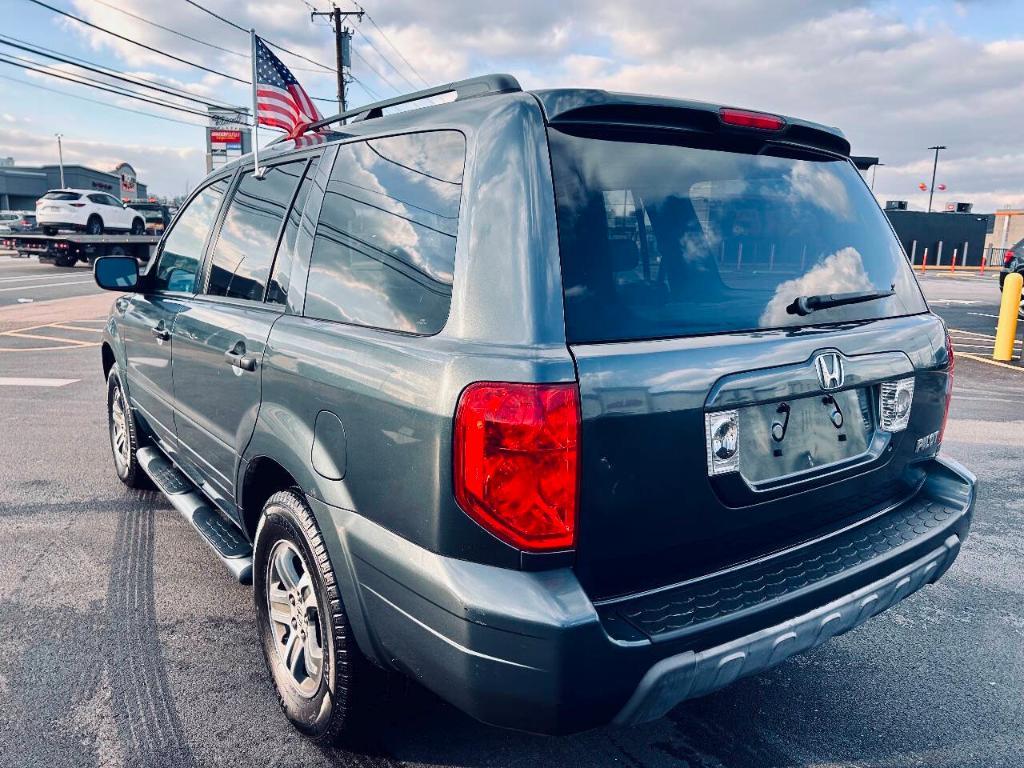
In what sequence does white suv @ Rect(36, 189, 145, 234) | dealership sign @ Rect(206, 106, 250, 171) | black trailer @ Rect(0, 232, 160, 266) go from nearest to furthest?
black trailer @ Rect(0, 232, 160, 266) < white suv @ Rect(36, 189, 145, 234) < dealership sign @ Rect(206, 106, 250, 171)

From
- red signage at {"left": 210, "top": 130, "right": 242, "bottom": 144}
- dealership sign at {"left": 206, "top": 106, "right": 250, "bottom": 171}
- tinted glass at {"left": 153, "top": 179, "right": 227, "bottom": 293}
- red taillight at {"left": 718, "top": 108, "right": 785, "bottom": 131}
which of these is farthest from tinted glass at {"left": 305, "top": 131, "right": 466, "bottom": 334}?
red signage at {"left": 210, "top": 130, "right": 242, "bottom": 144}

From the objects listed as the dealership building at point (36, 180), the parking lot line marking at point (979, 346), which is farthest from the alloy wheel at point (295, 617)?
the dealership building at point (36, 180)

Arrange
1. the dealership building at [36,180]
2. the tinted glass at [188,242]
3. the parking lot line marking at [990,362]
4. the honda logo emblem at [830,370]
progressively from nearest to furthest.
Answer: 1. the honda logo emblem at [830,370]
2. the tinted glass at [188,242]
3. the parking lot line marking at [990,362]
4. the dealership building at [36,180]

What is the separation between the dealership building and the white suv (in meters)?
58.2

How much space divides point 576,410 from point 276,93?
18.1ft

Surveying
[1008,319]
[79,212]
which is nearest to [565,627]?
[1008,319]

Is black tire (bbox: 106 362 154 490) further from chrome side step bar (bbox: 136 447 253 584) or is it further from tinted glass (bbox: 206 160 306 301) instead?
tinted glass (bbox: 206 160 306 301)

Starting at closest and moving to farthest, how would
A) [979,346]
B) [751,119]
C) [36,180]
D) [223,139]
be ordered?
[751,119], [979,346], [223,139], [36,180]

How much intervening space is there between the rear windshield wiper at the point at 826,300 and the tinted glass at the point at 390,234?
1.01 metres

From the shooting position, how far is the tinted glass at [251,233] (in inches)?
110

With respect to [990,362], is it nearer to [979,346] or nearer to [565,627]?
[979,346]

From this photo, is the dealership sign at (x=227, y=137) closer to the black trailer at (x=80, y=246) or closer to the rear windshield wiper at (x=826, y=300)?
the black trailer at (x=80, y=246)

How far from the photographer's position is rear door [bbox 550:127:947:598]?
182 centimetres

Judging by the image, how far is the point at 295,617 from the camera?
248 cm
